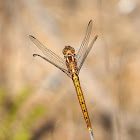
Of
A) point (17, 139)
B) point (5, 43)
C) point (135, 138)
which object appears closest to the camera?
point (17, 139)

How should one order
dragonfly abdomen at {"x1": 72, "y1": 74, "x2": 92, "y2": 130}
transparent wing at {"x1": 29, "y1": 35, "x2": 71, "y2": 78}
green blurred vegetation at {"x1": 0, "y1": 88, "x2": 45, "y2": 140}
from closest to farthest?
green blurred vegetation at {"x1": 0, "y1": 88, "x2": 45, "y2": 140} → dragonfly abdomen at {"x1": 72, "y1": 74, "x2": 92, "y2": 130} → transparent wing at {"x1": 29, "y1": 35, "x2": 71, "y2": 78}

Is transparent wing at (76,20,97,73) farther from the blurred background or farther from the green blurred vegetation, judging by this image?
the green blurred vegetation

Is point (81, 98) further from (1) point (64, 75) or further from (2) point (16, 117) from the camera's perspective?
(2) point (16, 117)

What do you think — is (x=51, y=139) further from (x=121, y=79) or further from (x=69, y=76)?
(x=121, y=79)

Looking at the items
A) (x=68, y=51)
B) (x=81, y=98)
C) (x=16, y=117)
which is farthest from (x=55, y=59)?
(x=16, y=117)

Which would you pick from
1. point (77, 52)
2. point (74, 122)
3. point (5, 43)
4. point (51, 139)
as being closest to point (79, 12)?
point (77, 52)

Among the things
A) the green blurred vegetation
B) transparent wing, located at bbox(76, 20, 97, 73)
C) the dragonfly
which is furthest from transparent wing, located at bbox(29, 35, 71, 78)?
the green blurred vegetation

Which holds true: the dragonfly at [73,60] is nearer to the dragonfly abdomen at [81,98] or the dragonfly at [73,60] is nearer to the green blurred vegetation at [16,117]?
the dragonfly abdomen at [81,98]

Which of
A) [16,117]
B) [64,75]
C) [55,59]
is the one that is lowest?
[16,117]
